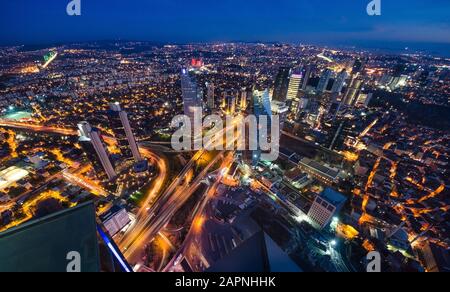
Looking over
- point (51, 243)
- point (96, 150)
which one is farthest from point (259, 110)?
point (51, 243)

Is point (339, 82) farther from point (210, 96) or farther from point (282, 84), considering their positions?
point (210, 96)

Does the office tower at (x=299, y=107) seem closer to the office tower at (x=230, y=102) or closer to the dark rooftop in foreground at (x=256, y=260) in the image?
the office tower at (x=230, y=102)

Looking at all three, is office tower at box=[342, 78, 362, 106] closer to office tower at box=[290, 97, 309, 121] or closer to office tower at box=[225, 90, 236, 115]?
office tower at box=[290, 97, 309, 121]

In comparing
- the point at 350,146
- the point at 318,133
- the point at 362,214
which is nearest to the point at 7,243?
the point at 362,214

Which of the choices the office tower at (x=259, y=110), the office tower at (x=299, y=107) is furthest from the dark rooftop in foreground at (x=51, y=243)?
the office tower at (x=299, y=107)

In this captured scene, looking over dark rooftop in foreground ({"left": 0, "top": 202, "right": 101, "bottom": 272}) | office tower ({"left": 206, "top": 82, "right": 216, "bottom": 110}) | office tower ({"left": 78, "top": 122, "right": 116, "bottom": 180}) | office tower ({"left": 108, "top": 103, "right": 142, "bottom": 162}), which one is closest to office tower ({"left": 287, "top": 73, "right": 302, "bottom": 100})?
office tower ({"left": 206, "top": 82, "right": 216, "bottom": 110})
